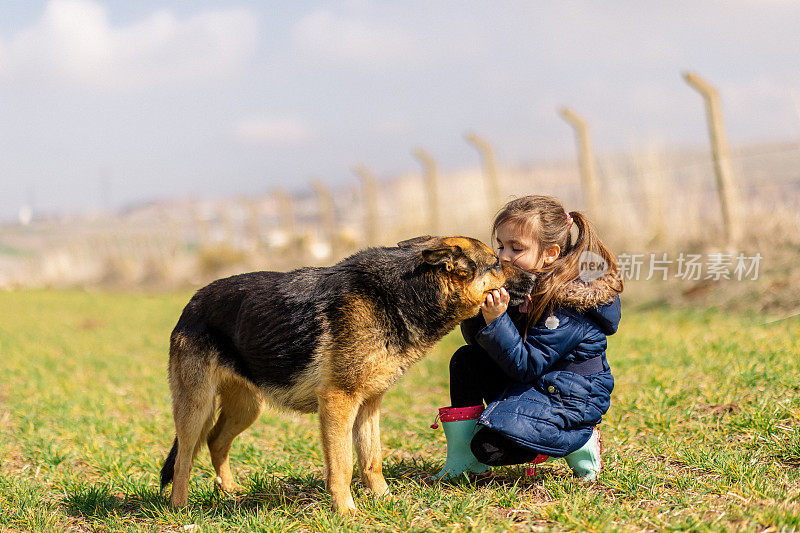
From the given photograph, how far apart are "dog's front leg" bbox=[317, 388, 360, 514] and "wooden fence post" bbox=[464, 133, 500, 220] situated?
12130 mm

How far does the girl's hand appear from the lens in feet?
11.4

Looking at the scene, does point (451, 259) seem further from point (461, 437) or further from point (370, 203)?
point (370, 203)

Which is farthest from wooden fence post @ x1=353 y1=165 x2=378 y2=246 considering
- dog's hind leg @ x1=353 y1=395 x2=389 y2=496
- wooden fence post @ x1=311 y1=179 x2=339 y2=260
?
dog's hind leg @ x1=353 y1=395 x2=389 y2=496

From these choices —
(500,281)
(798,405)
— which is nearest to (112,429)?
(500,281)

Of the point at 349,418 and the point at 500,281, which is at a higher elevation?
the point at 500,281

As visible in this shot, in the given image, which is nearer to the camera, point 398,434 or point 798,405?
point 798,405

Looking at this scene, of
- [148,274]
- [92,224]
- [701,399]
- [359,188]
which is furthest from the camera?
[92,224]

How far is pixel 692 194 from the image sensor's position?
1245 cm

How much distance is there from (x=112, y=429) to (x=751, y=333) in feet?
21.0

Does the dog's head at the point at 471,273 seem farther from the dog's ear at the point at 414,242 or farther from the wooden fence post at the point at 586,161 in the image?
the wooden fence post at the point at 586,161

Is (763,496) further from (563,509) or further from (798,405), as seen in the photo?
(798,405)

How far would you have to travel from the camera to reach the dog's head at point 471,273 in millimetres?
3502

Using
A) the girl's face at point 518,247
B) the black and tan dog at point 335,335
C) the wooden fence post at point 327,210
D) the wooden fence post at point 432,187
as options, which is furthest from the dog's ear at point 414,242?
the wooden fence post at point 327,210

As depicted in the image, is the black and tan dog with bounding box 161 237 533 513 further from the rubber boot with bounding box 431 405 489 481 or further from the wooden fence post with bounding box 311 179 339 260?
the wooden fence post with bounding box 311 179 339 260
